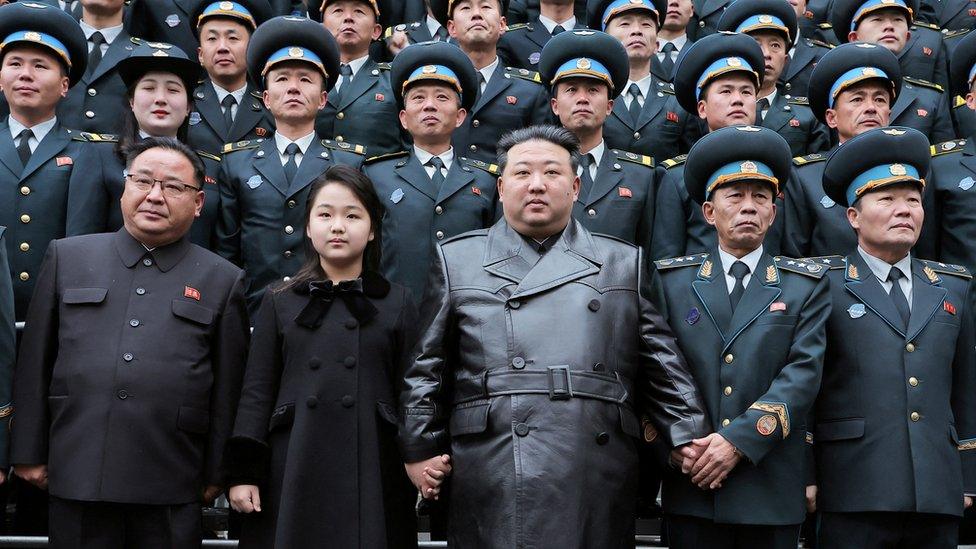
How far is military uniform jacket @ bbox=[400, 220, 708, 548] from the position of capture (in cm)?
440

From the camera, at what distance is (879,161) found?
17.9 ft

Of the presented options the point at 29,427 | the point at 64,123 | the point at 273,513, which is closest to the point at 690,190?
the point at 273,513

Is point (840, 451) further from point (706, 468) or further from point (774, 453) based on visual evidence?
point (706, 468)

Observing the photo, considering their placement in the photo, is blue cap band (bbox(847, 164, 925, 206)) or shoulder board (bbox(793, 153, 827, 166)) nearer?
blue cap band (bbox(847, 164, 925, 206))

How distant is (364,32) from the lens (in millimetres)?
8148

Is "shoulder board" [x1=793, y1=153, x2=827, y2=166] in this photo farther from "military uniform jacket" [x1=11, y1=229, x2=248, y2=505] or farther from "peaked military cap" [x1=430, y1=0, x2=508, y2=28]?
"military uniform jacket" [x1=11, y1=229, x2=248, y2=505]

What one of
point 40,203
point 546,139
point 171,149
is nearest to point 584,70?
point 546,139

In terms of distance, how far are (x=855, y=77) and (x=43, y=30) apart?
448 centimetres

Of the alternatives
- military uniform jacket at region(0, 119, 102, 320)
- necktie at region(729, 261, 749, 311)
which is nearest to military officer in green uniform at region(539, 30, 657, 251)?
necktie at region(729, 261, 749, 311)

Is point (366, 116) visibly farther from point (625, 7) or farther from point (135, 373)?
point (135, 373)

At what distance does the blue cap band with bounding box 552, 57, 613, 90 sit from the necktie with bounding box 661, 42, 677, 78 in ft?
5.63

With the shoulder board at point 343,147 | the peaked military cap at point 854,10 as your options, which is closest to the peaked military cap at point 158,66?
the shoulder board at point 343,147

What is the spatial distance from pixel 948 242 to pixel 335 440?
3518 mm

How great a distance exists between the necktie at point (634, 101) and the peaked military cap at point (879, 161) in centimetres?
213
